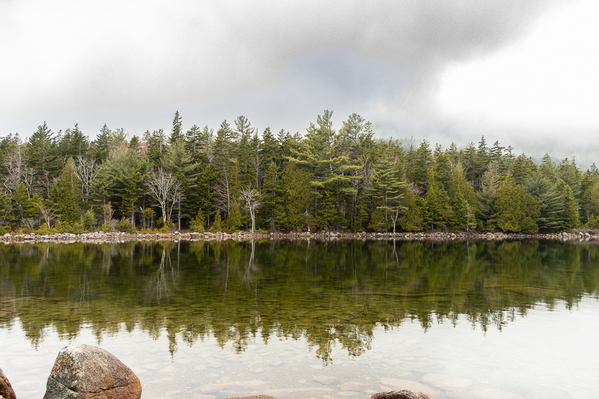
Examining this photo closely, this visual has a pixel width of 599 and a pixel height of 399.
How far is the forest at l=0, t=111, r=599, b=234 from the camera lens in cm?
4303

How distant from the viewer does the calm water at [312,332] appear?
527 centimetres

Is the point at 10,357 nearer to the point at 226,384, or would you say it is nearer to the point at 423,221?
the point at 226,384

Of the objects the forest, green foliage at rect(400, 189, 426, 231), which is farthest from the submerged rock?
green foliage at rect(400, 189, 426, 231)

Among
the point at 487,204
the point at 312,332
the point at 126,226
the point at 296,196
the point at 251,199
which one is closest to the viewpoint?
the point at 312,332

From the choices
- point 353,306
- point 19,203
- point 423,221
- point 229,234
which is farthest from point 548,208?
point 19,203

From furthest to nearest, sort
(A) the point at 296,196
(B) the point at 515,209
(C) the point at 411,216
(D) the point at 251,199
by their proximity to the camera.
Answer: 1. (B) the point at 515,209
2. (C) the point at 411,216
3. (D) the point at 251,199
4. (A) the point at 296,196

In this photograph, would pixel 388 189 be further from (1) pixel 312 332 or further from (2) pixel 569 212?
(1) pixel 312 332

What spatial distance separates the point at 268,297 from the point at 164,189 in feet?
118

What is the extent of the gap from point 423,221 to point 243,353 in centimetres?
4578

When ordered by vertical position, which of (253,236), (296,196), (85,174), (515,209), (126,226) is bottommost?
(253,236)

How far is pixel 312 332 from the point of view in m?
7.40

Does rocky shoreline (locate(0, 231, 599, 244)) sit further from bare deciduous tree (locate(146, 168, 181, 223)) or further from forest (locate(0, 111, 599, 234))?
bare deciduous tree (locate(146, 168, 181, 223))

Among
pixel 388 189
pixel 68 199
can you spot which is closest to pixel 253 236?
pixel 388 189

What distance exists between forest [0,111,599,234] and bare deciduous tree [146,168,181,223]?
0.59ft
